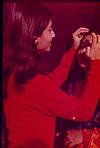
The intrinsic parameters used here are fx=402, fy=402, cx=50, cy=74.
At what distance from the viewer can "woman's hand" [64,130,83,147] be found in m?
1.46

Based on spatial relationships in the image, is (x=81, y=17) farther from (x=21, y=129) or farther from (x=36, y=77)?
(x=21, y=129)

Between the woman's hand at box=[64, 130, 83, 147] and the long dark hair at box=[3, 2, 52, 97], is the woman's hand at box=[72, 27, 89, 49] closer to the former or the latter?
the long dark hair at box=[3, 2, 52, 97]

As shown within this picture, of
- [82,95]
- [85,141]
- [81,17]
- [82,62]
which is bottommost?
[85,141]

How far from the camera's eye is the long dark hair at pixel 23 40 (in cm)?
145

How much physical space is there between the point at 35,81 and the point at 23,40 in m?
0.16

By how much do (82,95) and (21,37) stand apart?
31cm

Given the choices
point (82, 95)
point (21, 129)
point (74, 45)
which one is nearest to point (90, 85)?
point (82, 95)

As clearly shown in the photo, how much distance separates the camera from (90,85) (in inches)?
57.0

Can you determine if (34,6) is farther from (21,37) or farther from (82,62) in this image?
(82,62)

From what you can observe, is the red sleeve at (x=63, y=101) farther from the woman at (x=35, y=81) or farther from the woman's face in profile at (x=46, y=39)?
the woman's face in profile at (x=46, y=39)

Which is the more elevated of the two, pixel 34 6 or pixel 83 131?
pixel 34 6

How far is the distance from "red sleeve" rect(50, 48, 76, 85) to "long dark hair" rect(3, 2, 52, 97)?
45mm

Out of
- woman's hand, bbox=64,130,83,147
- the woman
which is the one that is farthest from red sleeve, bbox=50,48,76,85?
woman's hand, bbox=64,130,83,147

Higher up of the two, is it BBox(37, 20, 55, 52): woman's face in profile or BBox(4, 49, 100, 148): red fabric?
BBox(37, 20, 55, 52): woman's face in profile
